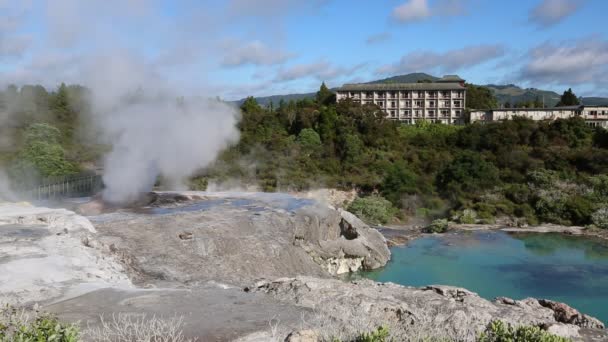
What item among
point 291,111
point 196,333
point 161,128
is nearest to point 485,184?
point 291,111

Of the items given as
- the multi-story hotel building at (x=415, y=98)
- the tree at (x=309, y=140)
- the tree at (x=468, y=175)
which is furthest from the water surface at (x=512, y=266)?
the multi-story hotel building at (x=415, y=98)

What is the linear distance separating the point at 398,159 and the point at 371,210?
879 centimetres

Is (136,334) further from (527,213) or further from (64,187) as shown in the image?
(527,213)

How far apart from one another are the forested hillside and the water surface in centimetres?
396

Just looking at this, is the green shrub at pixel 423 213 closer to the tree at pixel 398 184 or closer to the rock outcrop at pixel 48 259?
the tree at pixel 398 184

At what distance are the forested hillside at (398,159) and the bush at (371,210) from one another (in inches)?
2.4

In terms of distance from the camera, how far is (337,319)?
667 cm

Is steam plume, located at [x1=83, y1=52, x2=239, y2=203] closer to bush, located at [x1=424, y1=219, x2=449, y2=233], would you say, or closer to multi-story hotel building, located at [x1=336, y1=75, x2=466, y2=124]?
bush, located at [x1=424, y1=219, x2=449, y2=233]

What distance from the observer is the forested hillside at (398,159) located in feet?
83.7

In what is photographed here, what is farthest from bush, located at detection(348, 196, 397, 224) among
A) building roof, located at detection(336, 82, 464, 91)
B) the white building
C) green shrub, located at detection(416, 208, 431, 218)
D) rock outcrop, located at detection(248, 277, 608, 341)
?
building roof, located at detection(336, 82, 464, 91)

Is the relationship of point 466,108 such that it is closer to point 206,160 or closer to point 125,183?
point 206,160

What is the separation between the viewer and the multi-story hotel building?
49.5 metres

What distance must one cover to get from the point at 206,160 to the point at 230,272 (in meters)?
7.38

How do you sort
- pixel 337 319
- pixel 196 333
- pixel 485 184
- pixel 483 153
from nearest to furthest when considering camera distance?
pixel 196 333
pixel 337 319
pixel 485 184
pixel 483 153
